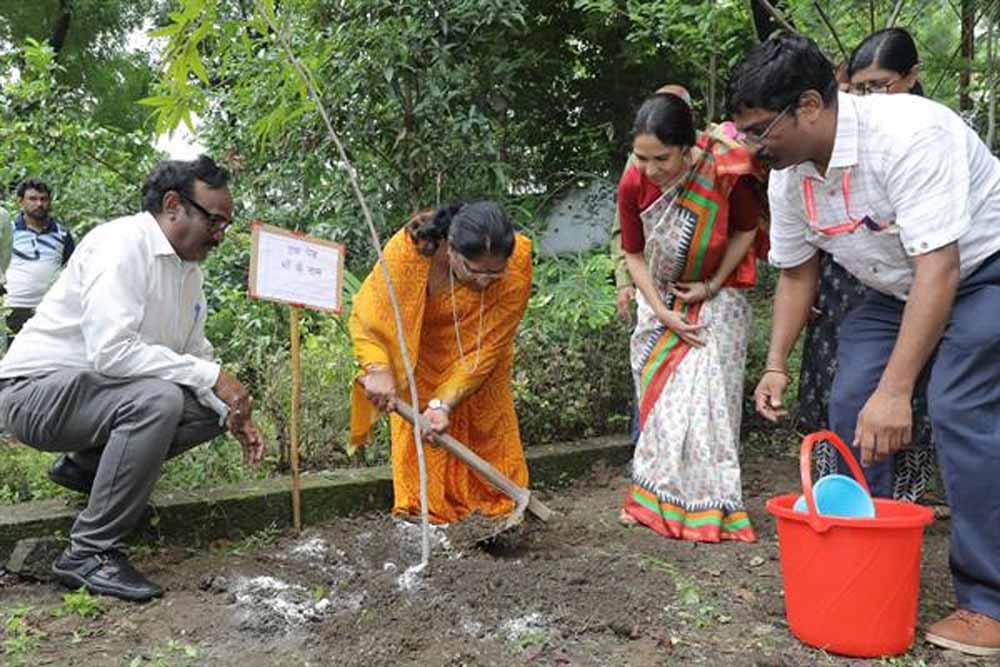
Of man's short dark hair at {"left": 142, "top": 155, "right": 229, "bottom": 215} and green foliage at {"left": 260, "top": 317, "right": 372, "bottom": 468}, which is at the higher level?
man's short dark hair at {"left": 142, "top": 155, "right": 229, "bottom": 215}

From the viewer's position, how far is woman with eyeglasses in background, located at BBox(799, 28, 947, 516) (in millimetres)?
3400

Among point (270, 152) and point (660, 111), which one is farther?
point (270, 152)

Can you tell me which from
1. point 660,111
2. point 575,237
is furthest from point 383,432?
point 575,237

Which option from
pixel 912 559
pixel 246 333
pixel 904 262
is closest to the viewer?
pixel 912 559

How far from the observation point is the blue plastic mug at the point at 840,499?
259cm

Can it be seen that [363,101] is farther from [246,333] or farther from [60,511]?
[60,511]

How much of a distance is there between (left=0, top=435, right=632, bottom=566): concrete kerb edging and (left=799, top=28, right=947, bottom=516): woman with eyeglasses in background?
184cm

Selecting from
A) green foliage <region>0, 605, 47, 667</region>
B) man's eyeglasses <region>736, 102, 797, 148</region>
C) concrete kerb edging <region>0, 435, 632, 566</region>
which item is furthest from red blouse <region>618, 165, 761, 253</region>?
green foliage <region>0, 605, 47, 667</region>

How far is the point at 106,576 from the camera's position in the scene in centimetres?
299

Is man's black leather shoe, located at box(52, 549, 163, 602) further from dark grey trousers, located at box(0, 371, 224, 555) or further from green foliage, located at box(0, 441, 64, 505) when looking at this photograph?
green foliage, located at box(0, 441, 64, 505)

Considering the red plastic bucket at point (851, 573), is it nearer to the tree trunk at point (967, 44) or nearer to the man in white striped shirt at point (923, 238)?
the man in white striped shirt at point (923, 238)

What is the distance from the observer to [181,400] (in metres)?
3.08

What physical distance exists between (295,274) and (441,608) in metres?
1.43

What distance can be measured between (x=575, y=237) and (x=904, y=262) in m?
5.51
